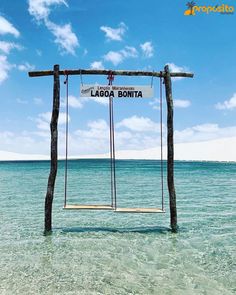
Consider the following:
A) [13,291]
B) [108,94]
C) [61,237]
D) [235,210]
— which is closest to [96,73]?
[108,94]

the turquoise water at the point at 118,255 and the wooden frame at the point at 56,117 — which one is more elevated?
the wooden frame at the point at 56,117

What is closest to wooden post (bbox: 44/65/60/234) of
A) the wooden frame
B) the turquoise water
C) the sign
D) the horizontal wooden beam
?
the wooden frame

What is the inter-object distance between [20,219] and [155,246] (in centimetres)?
731

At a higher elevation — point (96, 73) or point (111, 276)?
point (96, 73)

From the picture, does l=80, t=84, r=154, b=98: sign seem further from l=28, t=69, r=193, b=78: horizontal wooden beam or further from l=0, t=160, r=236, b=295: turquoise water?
l=0, t=160, r=236, b=295: turquoise water

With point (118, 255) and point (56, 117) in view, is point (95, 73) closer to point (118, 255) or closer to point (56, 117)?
point (56, 117)

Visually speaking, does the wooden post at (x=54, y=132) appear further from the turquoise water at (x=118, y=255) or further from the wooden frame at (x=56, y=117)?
the turquoise water at (x=118, y=255)

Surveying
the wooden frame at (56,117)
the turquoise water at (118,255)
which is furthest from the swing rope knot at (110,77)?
the turquoise water at (118,255)

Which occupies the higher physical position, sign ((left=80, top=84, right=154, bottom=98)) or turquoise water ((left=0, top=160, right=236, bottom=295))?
sign ((left=80, top=84, right=154, bottom=98))

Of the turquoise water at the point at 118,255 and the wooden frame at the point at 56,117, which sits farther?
the wooden frame at the point at 56,117

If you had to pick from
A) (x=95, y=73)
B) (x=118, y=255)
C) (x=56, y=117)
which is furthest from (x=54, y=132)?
(x=118, y=255)

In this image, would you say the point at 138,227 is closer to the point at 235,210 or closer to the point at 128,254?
the point at 128,254

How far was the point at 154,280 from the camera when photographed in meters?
7.73

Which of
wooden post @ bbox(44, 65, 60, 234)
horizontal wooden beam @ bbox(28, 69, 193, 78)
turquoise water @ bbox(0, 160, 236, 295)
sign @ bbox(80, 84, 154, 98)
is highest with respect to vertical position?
horizontal wooden beam @ bbox(28, 69, 193, 78)
